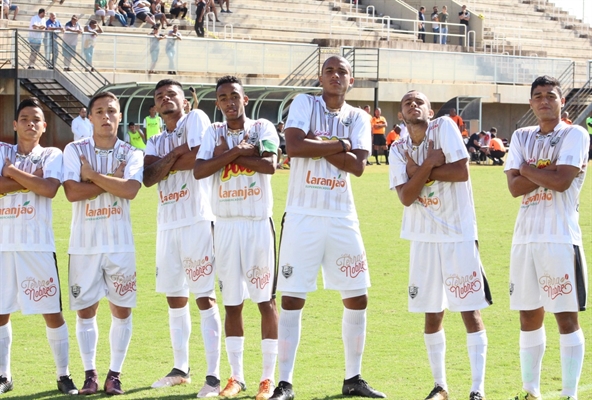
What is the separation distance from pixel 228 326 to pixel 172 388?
0.66m

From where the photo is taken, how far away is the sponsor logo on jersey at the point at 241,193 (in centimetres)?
742

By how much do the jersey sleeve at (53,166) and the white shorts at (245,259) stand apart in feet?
4.33

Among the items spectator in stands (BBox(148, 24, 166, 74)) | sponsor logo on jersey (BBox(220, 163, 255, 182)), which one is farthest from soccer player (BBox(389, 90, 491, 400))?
spectator in stands (BBox(148, 24, 166, 74))

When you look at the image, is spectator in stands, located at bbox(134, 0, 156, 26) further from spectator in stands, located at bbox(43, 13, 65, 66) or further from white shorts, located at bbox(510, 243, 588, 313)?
white shorts, located at bbox(510, 243, 588, 313)

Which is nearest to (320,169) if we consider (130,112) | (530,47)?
(130,112)

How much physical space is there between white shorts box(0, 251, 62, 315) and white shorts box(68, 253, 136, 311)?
172 mm

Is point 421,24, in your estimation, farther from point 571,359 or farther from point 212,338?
point 571,359

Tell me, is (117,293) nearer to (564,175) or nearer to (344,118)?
(344,118)

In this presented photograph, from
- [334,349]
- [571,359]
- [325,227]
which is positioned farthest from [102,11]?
[571,359]

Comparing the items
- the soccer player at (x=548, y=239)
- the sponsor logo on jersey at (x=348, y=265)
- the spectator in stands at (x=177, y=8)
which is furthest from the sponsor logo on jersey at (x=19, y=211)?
the spectator in stands at (x=177, y=8)

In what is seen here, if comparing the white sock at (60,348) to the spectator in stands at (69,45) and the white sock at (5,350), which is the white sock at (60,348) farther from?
the spectator in stands at (69,45)

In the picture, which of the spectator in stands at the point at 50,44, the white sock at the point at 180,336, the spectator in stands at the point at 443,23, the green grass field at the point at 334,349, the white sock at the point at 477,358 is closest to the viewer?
the white sock at the point at 477,358

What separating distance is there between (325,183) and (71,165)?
76.5 inches

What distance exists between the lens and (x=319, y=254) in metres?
7.29
